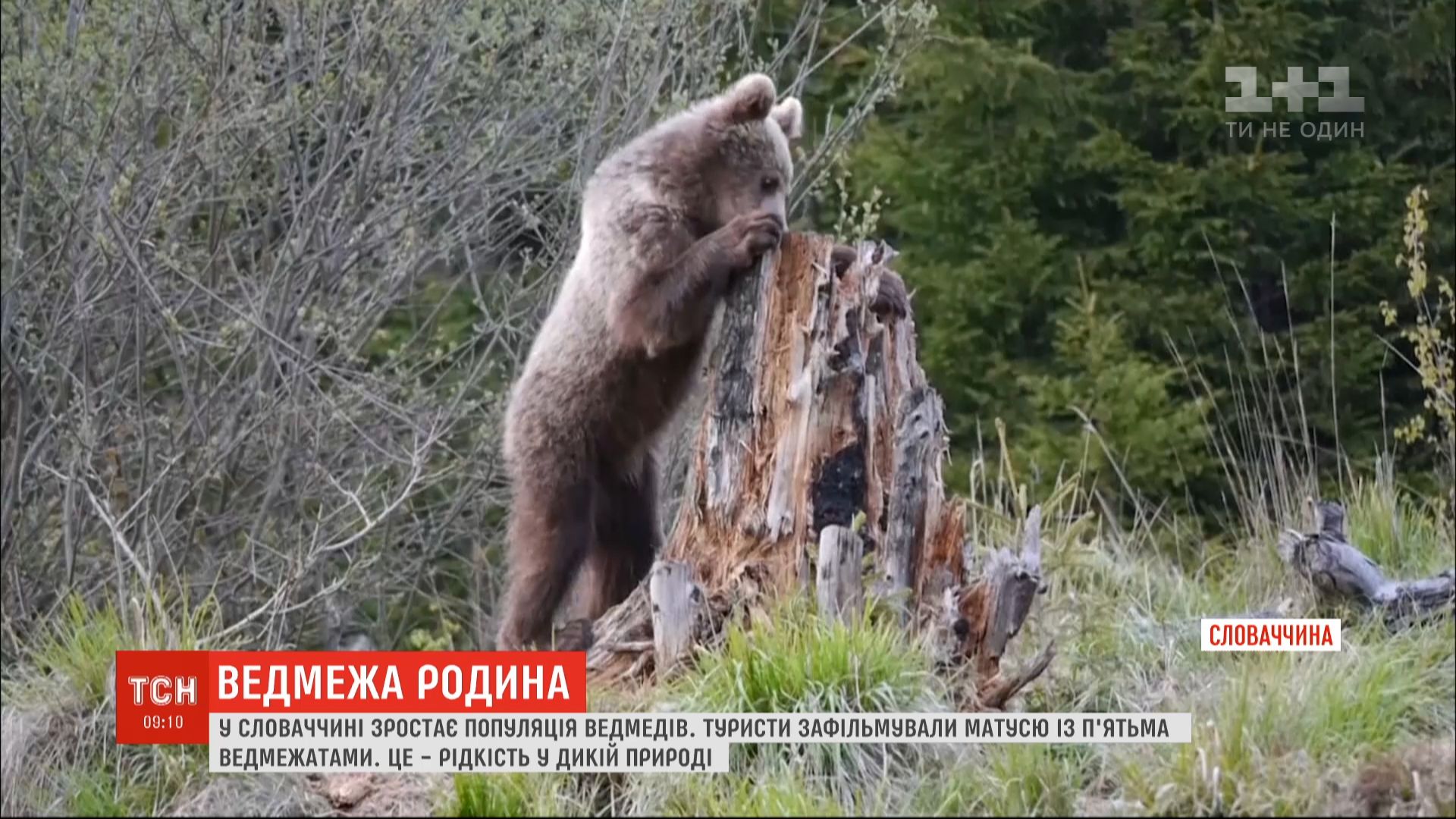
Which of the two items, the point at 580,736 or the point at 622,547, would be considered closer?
the point at 580,736

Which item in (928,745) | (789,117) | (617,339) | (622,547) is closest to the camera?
(928,745)

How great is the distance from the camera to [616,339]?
620 centimetres

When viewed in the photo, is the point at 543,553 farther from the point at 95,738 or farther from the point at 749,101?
the point at 749,101

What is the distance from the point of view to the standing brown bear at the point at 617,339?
20.1 feet

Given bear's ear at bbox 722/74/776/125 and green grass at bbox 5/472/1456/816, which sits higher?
bear's ear at bbox 722/74/776/125

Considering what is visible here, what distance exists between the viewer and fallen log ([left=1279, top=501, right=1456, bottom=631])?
18.1ft

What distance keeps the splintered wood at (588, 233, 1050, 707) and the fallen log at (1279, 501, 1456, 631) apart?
97 cm

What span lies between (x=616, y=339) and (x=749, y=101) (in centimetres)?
92

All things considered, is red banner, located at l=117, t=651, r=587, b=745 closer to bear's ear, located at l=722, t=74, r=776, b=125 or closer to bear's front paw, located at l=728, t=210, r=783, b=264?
bear's front paw, located at l=728, t=210, r=783, b=264

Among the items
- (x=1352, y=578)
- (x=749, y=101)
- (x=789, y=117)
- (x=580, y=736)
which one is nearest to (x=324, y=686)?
(x=580, y=736)

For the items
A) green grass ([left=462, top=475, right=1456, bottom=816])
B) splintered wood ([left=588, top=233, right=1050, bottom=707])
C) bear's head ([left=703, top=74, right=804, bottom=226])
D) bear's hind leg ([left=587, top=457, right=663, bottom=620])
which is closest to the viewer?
green grass ([left=462, top=475, right=1456, bottom=816])

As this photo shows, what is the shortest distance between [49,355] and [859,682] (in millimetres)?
3889

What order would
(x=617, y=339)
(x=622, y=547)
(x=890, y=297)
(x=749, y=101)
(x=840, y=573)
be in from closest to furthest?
1. (x=840, y=573)
2. (x=890, y=297)
3. (x=617, y=339)
4. (x=749, y=101)
5. (x=622, y=547)
